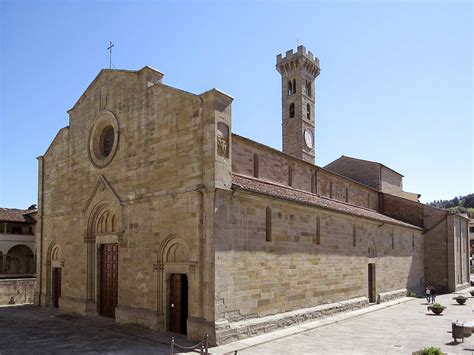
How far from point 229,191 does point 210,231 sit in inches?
64.1

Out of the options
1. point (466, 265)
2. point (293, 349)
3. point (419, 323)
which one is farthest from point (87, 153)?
point (466, 265)

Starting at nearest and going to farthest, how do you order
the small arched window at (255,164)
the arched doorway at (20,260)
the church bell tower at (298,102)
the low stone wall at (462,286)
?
the small arched window at (255,164) → the low stone wall at (462,286) → the arched doorway at (20,260) → the church bell tower at (298,102)

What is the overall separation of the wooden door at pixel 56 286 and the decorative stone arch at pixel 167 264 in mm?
10409

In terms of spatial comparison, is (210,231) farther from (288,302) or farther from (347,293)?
(347,293)

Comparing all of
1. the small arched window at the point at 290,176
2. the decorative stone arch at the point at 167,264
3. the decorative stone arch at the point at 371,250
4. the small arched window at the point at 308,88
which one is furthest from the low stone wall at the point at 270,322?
the small arched window at the point at 308,88

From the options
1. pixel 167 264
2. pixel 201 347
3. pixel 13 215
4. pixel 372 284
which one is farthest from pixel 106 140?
pixel 13 215

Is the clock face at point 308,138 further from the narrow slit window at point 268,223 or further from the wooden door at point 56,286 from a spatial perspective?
the wooden door at point 56,286

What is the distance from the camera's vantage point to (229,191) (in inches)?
598

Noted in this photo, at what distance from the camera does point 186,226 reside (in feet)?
51.2

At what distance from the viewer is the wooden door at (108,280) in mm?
19859

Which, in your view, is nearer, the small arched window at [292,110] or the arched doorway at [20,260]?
the arched doorway at [20,260]

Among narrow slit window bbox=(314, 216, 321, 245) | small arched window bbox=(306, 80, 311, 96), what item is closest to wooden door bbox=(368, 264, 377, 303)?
narrow slit window bbox=(314, 216, 321, 245)

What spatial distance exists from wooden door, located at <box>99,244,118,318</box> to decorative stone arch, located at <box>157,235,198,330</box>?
412cm

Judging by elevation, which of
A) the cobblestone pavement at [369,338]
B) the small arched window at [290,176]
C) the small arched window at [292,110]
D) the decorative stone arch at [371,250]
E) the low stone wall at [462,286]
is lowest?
the low stone wall at [462,286]
